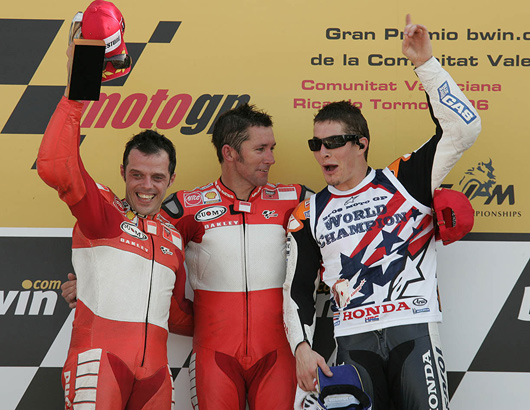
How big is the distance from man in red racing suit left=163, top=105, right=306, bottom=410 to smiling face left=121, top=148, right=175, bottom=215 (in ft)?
1.18

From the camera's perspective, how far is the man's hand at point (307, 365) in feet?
8.63

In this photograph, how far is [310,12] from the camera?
3373mm

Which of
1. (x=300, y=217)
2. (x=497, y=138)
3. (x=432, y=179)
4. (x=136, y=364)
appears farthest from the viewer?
(x=497, y=138)

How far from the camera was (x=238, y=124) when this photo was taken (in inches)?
124

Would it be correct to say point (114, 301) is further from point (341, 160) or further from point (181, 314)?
point (341, 160)

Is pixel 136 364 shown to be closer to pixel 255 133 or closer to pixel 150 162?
pixel 150 162

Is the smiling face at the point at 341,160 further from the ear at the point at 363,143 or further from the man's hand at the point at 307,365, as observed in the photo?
the man's hand at the point at 307,365

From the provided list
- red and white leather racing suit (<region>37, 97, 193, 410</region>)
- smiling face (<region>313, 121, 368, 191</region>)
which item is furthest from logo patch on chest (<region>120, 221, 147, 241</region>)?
smiling face (<region>313, 121, 368, 191</region>)

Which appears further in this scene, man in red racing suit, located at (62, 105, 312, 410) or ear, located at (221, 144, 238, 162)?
ear, located at (221, 144, 238, 162)

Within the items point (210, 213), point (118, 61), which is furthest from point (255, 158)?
point (118, 61)

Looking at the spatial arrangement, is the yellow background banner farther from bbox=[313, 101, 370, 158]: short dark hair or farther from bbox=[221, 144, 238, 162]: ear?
bbox=[313, 101, 370, 158]: short dark hair

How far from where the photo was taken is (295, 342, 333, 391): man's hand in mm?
2630

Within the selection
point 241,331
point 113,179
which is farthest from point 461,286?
point 113,179

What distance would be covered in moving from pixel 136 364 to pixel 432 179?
1.53m
